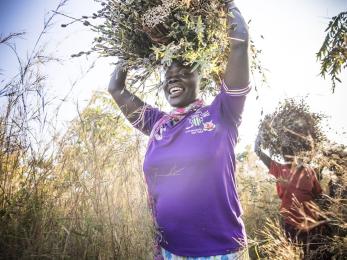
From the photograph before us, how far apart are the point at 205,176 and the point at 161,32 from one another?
3.18 feet

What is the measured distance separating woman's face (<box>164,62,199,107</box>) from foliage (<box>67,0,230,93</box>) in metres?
0.18

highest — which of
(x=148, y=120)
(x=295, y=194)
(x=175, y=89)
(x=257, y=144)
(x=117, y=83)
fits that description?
(x=117, y=83)

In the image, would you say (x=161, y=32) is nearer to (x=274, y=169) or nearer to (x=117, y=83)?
(x=117, y=83)

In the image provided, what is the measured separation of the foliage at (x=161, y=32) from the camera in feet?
5.68

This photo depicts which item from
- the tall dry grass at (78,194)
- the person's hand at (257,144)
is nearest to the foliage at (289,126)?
the person's hand at (257,144)

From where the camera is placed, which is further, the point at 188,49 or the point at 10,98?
the point at 10,98

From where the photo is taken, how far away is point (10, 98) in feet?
6.38

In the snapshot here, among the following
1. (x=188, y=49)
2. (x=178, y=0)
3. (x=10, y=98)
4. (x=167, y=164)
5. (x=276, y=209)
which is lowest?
(x=276, y=209)

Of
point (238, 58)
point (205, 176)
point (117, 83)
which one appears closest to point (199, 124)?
point (205, 176)

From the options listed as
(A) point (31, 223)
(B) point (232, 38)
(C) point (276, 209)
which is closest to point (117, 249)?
(A) point (31, 223)

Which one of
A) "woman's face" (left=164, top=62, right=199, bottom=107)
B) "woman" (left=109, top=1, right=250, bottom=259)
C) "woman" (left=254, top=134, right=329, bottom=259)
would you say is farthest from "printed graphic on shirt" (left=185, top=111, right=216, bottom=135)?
"woman" (left=254, top=134, right=329, bottom=259)

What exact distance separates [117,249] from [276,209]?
8.96ft

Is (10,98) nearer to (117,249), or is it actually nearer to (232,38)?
(117,249)

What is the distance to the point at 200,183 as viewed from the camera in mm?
1737
